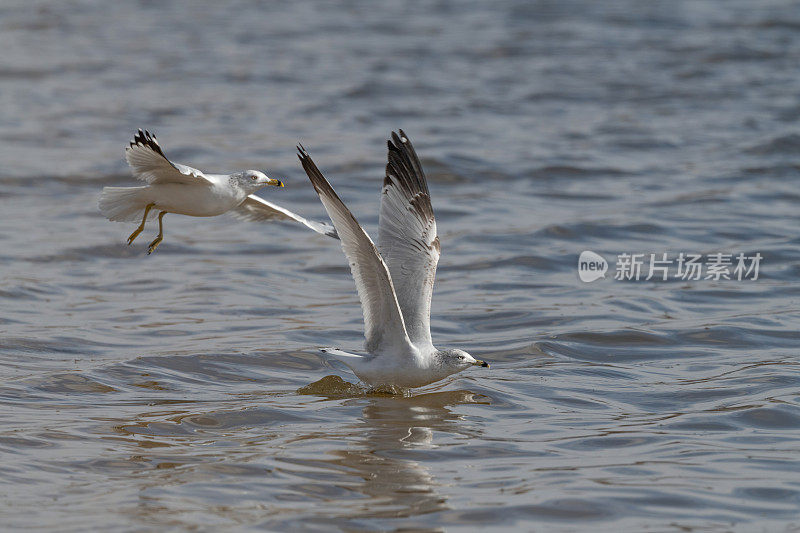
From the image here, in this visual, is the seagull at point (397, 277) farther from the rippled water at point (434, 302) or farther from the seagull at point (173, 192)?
the seagull at point (173, 192)

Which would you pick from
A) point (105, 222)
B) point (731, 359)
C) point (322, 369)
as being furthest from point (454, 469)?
point (105, 222)

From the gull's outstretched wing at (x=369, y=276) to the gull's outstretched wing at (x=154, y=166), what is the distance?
684 millimetres

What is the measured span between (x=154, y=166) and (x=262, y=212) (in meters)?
1.29

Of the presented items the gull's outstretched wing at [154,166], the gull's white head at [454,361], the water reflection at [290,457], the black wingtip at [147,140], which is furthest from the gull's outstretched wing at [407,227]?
the black wingtip at [147,140]

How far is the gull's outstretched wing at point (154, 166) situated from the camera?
627cm

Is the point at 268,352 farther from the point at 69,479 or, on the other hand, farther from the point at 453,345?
the point at 69,479

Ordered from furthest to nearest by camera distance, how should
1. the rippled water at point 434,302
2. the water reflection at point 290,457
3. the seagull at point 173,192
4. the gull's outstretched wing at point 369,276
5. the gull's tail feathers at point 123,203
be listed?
the gull's tail feathers at point 123,203 → the seagull at point 173,192 → the gull's outstretched wing at point 369,276 → the rippled water at point 434,302 → the water reflection at point 290,457

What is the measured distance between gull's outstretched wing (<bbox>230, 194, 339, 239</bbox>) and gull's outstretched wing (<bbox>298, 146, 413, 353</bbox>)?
0.86 metres

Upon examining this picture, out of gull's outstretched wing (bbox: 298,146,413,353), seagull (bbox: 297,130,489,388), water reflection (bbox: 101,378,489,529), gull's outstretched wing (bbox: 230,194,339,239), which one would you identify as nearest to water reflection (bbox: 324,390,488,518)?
water reflection (bbox: 101,378,489,529)

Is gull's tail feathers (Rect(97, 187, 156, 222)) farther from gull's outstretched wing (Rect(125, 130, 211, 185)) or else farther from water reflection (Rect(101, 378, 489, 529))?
water reflection (Rect(101, 378, 489, 529))

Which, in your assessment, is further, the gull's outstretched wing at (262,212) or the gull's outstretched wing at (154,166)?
the gull's outstretched wing at (262,212)

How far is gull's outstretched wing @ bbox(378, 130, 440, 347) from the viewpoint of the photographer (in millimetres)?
7047

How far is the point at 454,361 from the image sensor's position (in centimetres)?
688
